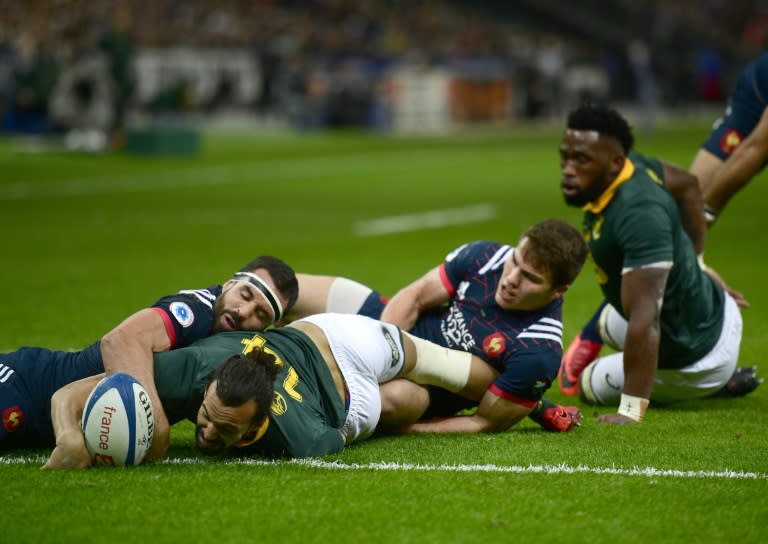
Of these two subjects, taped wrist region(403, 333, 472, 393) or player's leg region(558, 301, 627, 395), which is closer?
taped wrist region(403, 333, 472, 393)

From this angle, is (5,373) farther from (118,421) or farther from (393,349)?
(393,349)

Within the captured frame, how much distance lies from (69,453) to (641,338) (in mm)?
2897

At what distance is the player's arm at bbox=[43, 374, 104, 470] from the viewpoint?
5.40 m

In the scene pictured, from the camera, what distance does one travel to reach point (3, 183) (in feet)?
72.2

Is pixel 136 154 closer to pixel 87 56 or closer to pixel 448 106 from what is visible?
pixel 87 56

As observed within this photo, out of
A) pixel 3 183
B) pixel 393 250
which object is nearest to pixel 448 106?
pixel 3 183

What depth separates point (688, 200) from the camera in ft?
25.0

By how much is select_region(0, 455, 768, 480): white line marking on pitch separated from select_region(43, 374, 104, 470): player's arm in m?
0.23

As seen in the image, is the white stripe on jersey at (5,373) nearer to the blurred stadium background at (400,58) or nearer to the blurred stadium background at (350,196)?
the blurred stadium background at (350,196)

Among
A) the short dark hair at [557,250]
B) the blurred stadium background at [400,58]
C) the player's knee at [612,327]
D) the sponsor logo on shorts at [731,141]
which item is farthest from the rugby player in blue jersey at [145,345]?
the blurred stadium background at [400,58]

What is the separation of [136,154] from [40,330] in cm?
1988

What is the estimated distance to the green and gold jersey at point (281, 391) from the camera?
18.3ft

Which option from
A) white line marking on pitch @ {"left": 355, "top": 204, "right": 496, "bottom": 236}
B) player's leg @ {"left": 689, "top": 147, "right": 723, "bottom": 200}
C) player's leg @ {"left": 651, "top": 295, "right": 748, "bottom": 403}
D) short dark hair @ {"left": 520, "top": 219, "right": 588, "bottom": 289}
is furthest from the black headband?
white line marking on pitch @ {"left": 355, "top": 204, "right": 496, "bottom": 236}

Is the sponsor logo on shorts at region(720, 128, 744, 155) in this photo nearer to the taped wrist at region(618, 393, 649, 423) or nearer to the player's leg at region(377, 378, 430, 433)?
the taped wrist at region(618, 393, 649, 423)
